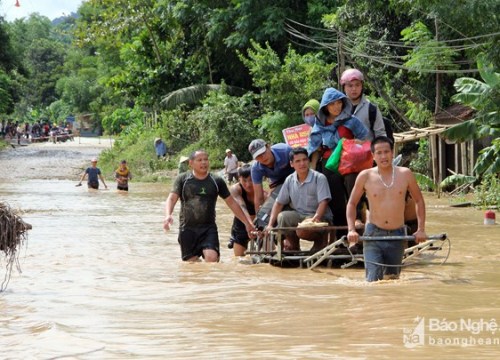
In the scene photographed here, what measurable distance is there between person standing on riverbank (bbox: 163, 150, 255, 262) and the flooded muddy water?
1.05 feet

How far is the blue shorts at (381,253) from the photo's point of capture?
899 centimetres

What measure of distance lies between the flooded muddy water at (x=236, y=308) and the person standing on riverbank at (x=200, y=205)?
0.32 m

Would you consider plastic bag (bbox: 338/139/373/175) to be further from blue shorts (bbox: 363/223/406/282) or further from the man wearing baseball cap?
blue shorts (bbox: 363/223/406/282)

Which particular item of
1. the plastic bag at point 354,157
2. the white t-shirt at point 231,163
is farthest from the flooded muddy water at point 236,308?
the white t-shirt at point 231,163

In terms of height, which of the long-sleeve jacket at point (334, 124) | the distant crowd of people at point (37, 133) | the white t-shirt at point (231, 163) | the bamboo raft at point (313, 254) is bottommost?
the bamboo raft at point (313, 254)

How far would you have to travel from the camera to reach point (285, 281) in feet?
Result: 32.1

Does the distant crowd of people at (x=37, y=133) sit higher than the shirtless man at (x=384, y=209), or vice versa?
the distant crowd of people at (x=37, y=133)

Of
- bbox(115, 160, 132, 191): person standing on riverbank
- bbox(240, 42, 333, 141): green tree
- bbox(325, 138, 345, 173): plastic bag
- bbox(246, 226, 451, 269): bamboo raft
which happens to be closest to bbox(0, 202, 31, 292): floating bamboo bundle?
bbox(246, 226, 451, 269): bamboo raft

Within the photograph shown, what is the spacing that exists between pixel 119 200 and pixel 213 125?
10216mm

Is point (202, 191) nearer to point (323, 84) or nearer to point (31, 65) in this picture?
point (323, 84)

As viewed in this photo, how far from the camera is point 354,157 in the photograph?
10.4 meters

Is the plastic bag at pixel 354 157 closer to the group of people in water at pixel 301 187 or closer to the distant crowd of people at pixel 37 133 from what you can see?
the group of people in water at pixel 301 187

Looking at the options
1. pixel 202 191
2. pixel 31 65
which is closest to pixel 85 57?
pixel 31 65

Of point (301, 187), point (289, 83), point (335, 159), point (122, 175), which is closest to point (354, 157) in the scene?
point (335, 159)
